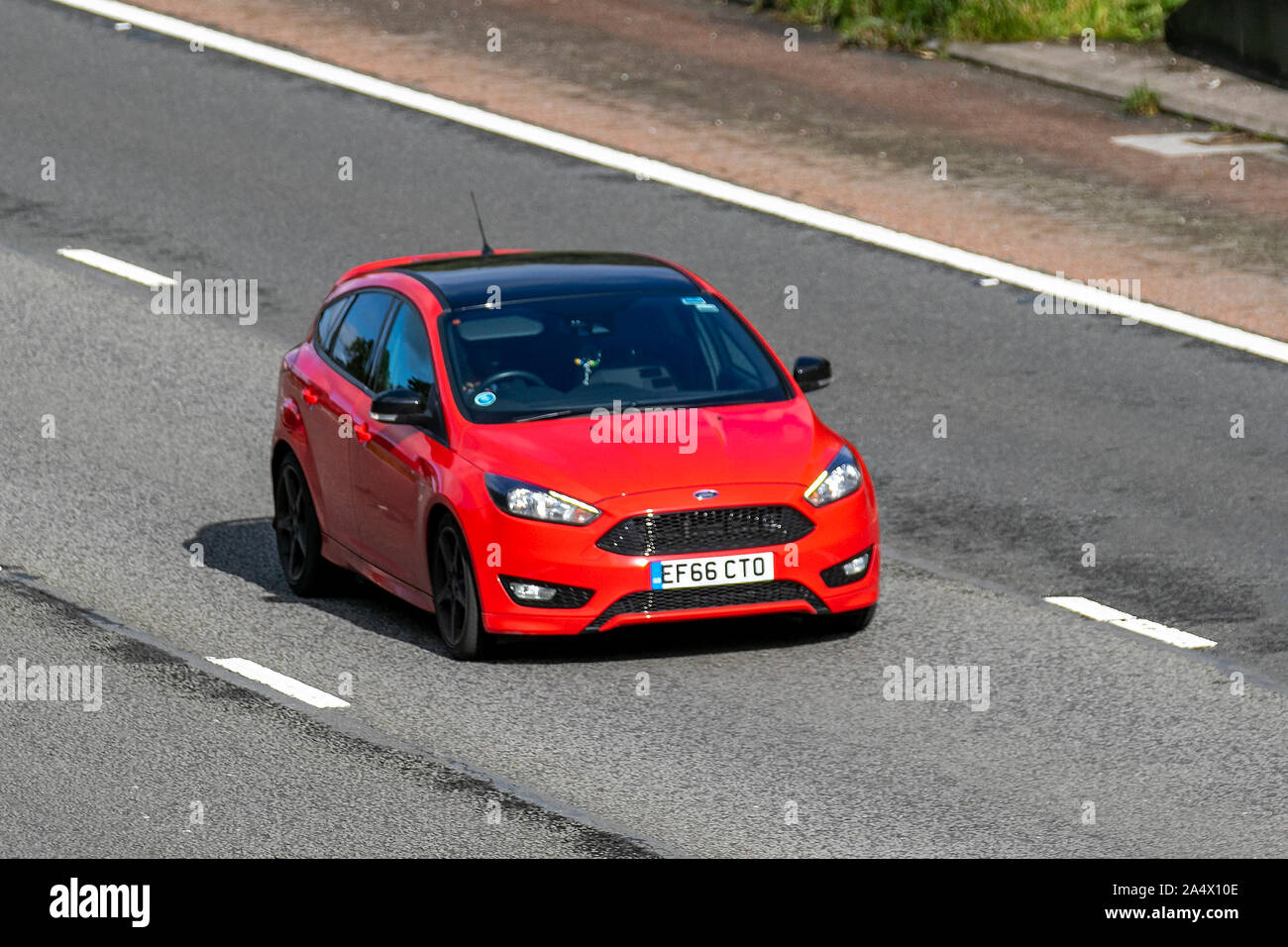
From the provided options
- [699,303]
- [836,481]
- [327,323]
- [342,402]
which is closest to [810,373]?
[699,303]

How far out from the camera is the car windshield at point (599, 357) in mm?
12742

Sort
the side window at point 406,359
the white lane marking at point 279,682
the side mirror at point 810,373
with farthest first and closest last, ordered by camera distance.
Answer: the side mirror at point 810,373 → the side window at point 406,359 → the white lane marking at point 279,682

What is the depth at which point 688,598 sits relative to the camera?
11969 mm

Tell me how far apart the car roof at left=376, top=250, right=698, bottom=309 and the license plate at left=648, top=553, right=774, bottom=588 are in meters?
1.94

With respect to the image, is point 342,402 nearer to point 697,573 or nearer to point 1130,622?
point 697,573

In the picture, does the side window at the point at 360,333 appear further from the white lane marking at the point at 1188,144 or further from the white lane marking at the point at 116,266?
the white lane marking at the point at 1188,144

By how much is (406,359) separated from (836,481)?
7.73 feet

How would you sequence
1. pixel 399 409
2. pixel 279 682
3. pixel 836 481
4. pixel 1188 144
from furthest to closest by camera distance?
1. pixel 1188 144
2. pixel 399 409
3. pixel 836 481
4. pixel 279 682

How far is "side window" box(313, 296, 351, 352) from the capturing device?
14375 millimetres

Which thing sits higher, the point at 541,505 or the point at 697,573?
the point at 541,505

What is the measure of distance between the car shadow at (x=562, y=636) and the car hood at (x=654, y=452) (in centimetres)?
80

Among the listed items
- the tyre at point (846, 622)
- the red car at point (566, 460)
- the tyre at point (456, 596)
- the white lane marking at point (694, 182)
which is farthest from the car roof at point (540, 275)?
the white lane marking at point (694, 182)
